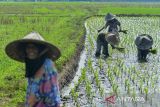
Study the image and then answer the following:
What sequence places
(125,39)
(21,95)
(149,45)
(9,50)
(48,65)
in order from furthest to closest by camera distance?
(125,39), (149,45), (21,95), (9,50), (48,65)

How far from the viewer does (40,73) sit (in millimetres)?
3379

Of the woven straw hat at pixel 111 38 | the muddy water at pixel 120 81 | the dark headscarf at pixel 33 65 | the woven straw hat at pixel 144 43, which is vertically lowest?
the muddy water at pixel 120 81

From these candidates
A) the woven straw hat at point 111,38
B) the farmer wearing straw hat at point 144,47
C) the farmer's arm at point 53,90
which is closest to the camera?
the farmer's arm at point 53,90

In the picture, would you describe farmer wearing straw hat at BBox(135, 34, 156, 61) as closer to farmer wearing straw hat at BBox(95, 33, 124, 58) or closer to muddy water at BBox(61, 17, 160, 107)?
muddy water at BBox(61, 17, 160, 107)

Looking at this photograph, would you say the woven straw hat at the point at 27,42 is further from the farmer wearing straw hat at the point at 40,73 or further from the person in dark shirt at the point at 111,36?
the person in dark shirt at the point at 111,36

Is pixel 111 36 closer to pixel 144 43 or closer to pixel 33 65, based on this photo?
pixel 144 43

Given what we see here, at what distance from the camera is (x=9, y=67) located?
9352mm

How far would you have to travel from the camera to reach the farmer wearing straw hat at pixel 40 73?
11.1 ft

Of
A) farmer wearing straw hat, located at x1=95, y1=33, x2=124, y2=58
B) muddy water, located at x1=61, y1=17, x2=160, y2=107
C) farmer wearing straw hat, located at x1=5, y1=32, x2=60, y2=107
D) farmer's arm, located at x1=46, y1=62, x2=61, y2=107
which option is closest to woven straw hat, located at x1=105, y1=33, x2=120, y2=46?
farmer wearing straw hat, located at x1=95, y1=33, x2=124, y2=58

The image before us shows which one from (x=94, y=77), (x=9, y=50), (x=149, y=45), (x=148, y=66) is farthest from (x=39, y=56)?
(x=149, y=45)

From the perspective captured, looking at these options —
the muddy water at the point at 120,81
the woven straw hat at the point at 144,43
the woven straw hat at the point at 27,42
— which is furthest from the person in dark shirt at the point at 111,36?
the woven straw hat at the point at 27,42

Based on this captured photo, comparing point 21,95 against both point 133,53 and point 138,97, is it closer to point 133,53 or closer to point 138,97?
point 138,97

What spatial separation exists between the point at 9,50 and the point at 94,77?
5.30m

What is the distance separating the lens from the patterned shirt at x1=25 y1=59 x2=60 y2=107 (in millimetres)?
3367
